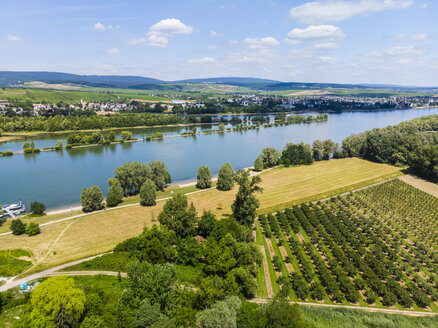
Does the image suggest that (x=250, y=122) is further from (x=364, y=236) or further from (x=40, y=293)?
(x=40, y=293)

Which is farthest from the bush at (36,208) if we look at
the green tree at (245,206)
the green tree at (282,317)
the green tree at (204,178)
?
the green tree at (282,317)

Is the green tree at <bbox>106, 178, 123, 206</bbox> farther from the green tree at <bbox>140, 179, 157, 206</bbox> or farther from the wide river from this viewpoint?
the wide river

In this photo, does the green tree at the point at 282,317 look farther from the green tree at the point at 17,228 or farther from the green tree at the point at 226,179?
A: the green tree at the point at 226,179

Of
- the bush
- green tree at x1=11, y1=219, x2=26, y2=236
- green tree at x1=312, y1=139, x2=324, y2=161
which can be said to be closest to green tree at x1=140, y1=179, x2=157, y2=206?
the bush

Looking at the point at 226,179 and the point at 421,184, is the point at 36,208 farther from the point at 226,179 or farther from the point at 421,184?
the point at 421,184

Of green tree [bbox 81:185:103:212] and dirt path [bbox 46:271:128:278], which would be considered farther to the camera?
green tree [bbox 81:185:103:212]

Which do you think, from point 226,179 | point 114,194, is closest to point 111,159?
point 114,194
